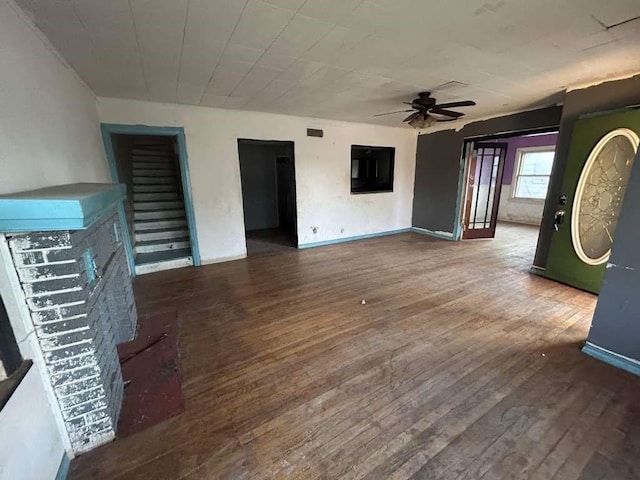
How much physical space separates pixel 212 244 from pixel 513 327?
410 centimetres

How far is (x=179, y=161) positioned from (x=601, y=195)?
5.29 m

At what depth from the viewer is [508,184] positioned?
8062 millimetres

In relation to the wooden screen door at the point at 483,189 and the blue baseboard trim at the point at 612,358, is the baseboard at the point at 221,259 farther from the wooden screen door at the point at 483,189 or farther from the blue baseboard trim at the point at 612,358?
the wooden screen door at the point at 483,189

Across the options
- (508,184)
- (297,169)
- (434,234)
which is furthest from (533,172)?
(297,169)

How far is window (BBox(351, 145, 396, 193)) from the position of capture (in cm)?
602

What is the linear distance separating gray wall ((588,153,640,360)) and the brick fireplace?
10.9ft

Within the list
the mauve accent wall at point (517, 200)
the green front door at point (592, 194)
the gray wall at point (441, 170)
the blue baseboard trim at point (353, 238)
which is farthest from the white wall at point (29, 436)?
the mauve accent wall at point (517, 200)

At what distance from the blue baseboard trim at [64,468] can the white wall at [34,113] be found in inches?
51.7

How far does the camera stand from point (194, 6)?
161 cm

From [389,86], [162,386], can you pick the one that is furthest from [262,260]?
[389,86]

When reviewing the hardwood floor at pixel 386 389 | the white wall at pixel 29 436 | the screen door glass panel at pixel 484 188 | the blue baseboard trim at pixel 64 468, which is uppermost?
the screen door glass panel at pixel 484 188

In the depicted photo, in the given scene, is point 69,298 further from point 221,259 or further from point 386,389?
point 221,259

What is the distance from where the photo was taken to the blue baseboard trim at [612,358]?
1938 mm

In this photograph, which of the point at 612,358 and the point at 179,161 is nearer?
the point at 612,358
